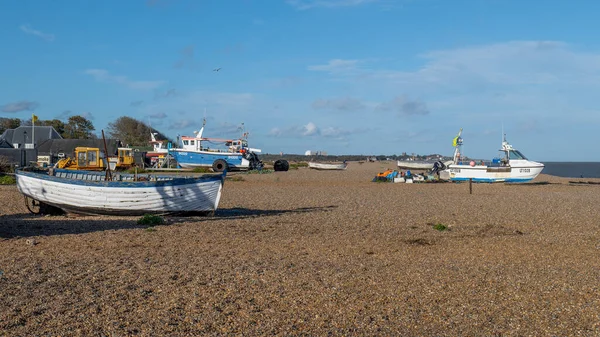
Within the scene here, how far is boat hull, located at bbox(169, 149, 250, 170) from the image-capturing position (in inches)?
2008

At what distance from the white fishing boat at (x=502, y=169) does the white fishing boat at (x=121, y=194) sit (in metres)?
24.0

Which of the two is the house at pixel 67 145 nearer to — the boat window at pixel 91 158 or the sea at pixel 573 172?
the boat window at pixel 91 158

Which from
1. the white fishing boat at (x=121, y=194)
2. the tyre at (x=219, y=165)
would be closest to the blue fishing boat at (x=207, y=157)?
the tyre at (x=219, y=165)

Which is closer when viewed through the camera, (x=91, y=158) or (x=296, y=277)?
(x=296, y=277)

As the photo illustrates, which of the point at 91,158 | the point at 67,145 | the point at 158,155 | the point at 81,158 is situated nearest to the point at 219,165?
the point at 158,155

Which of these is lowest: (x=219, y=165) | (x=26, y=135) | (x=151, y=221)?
(x=151, y=221)

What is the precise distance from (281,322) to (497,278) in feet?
14.1

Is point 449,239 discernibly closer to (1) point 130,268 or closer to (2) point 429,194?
(1) point 130,268

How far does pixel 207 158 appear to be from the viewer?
169 ft

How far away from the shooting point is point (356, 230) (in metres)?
16.0

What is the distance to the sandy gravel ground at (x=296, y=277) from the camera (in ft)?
23.6

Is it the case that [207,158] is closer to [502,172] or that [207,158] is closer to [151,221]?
[502,172]

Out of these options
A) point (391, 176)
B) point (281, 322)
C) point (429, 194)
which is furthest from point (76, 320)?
point (391, 176)

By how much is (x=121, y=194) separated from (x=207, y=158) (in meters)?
33.7
